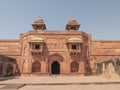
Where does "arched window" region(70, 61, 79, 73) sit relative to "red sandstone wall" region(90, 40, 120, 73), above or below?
below

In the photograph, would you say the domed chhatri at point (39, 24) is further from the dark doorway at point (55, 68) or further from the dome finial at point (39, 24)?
the dark doorway at point (55, 68)

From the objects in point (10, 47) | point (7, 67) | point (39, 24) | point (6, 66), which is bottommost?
point (7, 67)

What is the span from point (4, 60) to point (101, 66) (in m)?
10.9

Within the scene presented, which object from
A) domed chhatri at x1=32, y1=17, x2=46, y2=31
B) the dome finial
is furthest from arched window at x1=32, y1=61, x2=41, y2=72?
the dome finial

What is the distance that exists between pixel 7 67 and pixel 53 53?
5.88m

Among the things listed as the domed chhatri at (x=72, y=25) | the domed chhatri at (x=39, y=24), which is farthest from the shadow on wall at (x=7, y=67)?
the domed chhatri at (x=72, y=25)

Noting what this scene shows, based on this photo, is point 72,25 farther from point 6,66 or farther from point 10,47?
point 6,66

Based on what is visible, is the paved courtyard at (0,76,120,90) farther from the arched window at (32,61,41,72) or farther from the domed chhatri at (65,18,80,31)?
the domed chhatri at (65,18,80,31)

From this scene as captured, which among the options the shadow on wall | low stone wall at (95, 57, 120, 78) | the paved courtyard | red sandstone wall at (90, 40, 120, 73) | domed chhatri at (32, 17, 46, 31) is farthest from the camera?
domed chhatri at (32, 17, 46, 31)

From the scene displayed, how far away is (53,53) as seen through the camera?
2161 cm

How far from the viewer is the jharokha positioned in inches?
838

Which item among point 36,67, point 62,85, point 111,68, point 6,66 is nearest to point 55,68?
point 36,67

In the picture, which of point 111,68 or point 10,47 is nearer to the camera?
point 111,68

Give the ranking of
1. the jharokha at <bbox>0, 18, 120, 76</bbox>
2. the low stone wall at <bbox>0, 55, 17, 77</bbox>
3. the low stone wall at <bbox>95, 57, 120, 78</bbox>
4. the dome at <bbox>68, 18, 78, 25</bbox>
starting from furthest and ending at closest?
the dome at <bbox>68, 18, 78, 25</bbox> < the jharokha at <bbox>0, 18, 120, 76</bbox> < the low stone wall at <bbox>0, 55, 17, 77</bbox> < the low stone wall at <bbox>95, 57, 120, 78</bbox>
